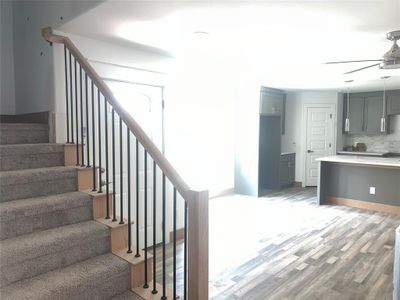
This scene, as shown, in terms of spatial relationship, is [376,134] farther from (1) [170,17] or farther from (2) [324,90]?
(1) [170,17]

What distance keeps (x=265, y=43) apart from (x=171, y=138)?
5.47ft

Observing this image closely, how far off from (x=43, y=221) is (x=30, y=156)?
67cm

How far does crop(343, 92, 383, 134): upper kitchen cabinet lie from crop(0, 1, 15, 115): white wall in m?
7.28

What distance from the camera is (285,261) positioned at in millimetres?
3361

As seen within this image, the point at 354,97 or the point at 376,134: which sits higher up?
the point at 354,97

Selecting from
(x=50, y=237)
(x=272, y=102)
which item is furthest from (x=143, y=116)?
(x=272, y=102)

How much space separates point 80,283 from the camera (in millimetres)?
1788

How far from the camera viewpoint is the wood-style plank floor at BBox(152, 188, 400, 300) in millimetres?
2799

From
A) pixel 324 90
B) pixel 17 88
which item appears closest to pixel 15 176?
pixel 17 88

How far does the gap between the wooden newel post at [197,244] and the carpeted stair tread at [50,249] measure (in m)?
0.77

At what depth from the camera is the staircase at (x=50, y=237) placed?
1749 mm

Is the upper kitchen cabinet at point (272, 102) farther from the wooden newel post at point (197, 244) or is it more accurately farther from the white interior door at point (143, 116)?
the wooden newel post at point (197, 244)

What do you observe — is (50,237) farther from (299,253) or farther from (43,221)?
(299,253)

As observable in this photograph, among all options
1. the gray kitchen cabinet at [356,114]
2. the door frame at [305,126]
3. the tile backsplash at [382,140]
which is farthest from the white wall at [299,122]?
the tile backsplash at [382,140]
